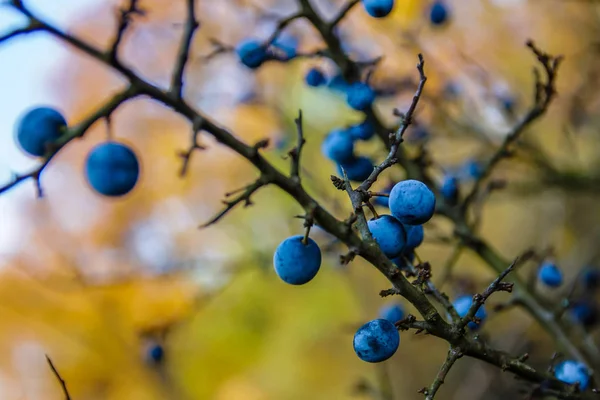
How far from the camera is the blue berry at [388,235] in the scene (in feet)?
4.68

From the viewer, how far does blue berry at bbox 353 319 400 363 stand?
4.54 ft

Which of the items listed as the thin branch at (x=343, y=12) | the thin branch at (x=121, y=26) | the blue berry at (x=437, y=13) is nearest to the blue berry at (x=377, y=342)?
the thin branch at (x=121, y=26)

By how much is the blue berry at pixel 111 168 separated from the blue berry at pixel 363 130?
1075mm

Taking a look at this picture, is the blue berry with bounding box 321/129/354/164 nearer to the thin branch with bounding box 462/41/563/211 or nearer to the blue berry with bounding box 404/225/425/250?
the blue berry with bounding box 404/225/425/250

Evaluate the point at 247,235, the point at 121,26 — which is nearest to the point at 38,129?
the point at 121,26

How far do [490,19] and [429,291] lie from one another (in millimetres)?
6917

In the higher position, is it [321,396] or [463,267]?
[463,267]

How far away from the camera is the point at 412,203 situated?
139cm

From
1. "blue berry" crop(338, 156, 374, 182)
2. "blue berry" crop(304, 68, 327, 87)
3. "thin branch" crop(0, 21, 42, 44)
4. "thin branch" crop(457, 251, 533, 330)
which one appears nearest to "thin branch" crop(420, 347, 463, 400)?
"thin branch" crop(457, 251, 533, 330)

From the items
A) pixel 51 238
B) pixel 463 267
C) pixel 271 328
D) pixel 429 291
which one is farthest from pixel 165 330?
pixel 463 267

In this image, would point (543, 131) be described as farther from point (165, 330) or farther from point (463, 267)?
point (165, 330)

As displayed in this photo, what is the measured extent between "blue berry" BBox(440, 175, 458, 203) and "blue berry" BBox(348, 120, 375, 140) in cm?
48

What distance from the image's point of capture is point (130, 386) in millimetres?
7594

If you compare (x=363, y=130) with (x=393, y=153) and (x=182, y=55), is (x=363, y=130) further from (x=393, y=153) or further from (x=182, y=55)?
(x=182, y=55)
